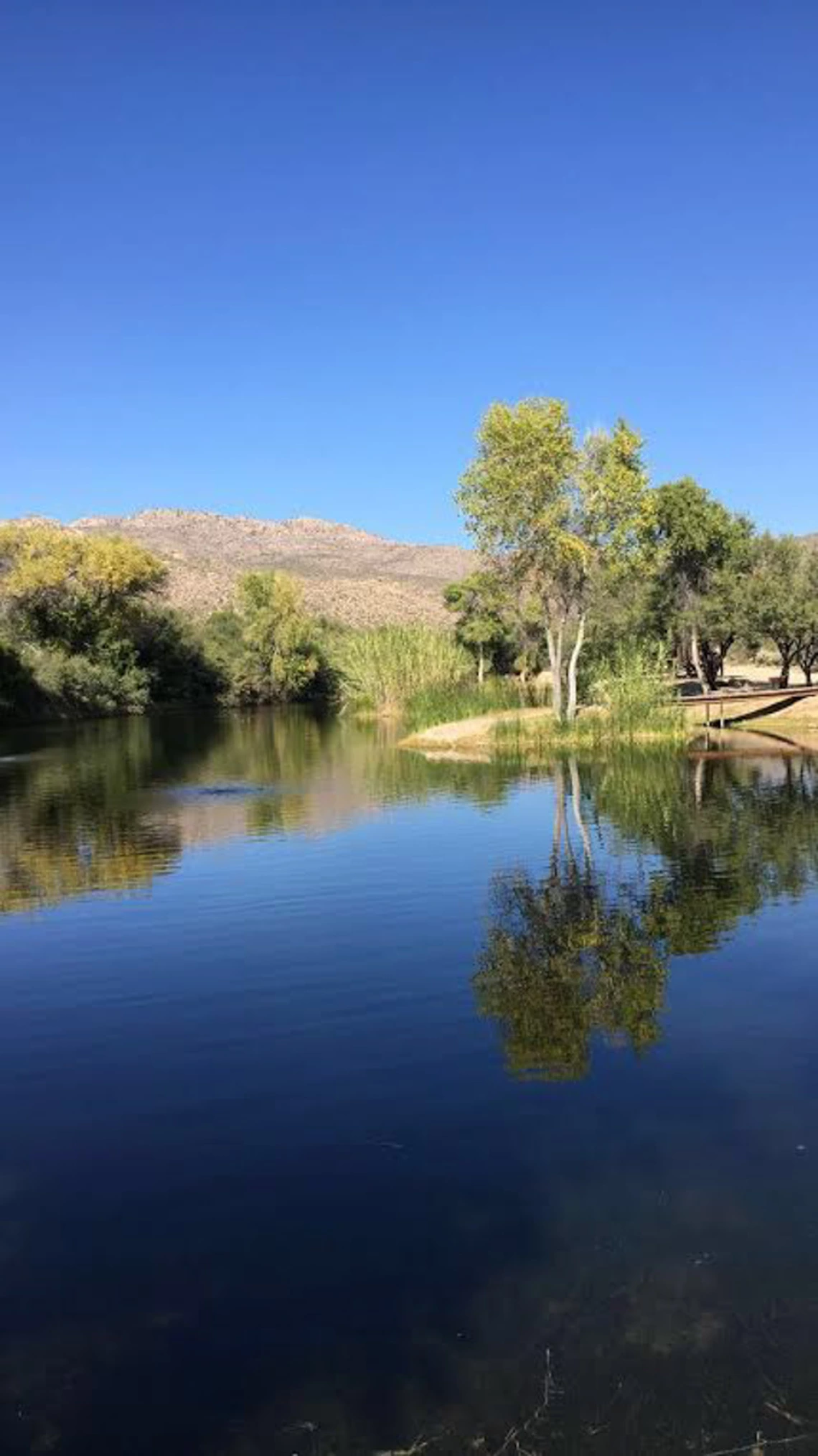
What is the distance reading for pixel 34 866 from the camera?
2053 centimetres

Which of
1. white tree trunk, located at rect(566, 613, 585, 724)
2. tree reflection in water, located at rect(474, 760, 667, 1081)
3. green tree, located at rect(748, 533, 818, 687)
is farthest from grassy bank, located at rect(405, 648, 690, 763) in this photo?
tree reflection in water, located at rect(474, 760, 667, 1081)

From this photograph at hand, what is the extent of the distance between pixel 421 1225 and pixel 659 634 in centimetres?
5208

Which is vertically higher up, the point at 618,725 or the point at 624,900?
the point at 618,725

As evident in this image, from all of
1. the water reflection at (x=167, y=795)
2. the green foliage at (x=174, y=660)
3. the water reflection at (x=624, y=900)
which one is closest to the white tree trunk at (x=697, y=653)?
the water reflection at (x=167, y=795)

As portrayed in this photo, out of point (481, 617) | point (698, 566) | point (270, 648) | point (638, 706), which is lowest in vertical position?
point (638, 706)

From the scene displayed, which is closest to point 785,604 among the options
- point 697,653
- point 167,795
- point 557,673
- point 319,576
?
point 697,653

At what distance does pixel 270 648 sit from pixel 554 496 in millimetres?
52465

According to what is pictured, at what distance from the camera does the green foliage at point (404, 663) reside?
57250 millimetres

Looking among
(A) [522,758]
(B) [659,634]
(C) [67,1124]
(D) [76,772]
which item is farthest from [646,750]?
(C) [67,1124]

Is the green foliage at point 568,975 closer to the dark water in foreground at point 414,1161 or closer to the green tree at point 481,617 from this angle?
the dark water in foreground at point 414,1161

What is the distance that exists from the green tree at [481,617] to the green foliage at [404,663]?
3.43ft

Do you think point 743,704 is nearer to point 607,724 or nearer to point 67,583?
point 607,724

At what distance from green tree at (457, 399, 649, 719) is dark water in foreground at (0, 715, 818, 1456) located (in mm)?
20183

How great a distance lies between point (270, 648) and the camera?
285ft
